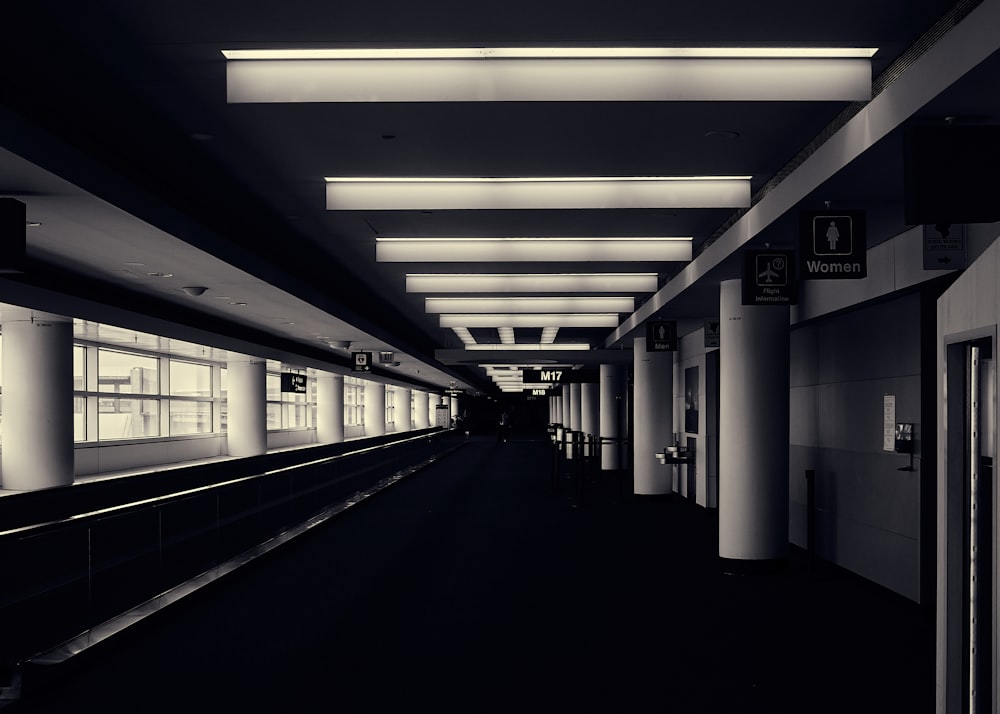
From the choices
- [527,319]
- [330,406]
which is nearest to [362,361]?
[527,319]

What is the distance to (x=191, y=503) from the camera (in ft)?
29.4

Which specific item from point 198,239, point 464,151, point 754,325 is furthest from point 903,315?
point 198,239

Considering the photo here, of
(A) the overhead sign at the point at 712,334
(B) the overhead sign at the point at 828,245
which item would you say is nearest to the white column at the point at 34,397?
(A) the overhead sign at the point at 712,334

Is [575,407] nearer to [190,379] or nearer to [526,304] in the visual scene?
[190,379]

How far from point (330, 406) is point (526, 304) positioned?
24.7 meters

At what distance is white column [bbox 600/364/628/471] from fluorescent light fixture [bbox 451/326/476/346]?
163 inches

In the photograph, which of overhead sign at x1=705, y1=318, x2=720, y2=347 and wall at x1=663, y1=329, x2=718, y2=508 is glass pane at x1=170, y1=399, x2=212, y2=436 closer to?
wall at x1=663, y1=329, x2=718, y2=508

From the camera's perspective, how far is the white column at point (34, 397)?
17.4 m

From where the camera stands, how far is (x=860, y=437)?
9750 millimetres

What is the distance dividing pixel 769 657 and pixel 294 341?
58.4 ft

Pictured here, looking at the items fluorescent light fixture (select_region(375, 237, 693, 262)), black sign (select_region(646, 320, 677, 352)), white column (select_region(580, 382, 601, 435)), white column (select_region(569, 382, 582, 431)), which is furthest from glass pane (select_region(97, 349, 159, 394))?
fluorescent light fixture (select_region(375, 237, 693, 262))

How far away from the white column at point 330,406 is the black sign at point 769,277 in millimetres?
31594

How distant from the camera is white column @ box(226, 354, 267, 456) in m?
28.4

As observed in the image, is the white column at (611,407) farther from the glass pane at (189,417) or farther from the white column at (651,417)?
the glass pane at (189,417)
